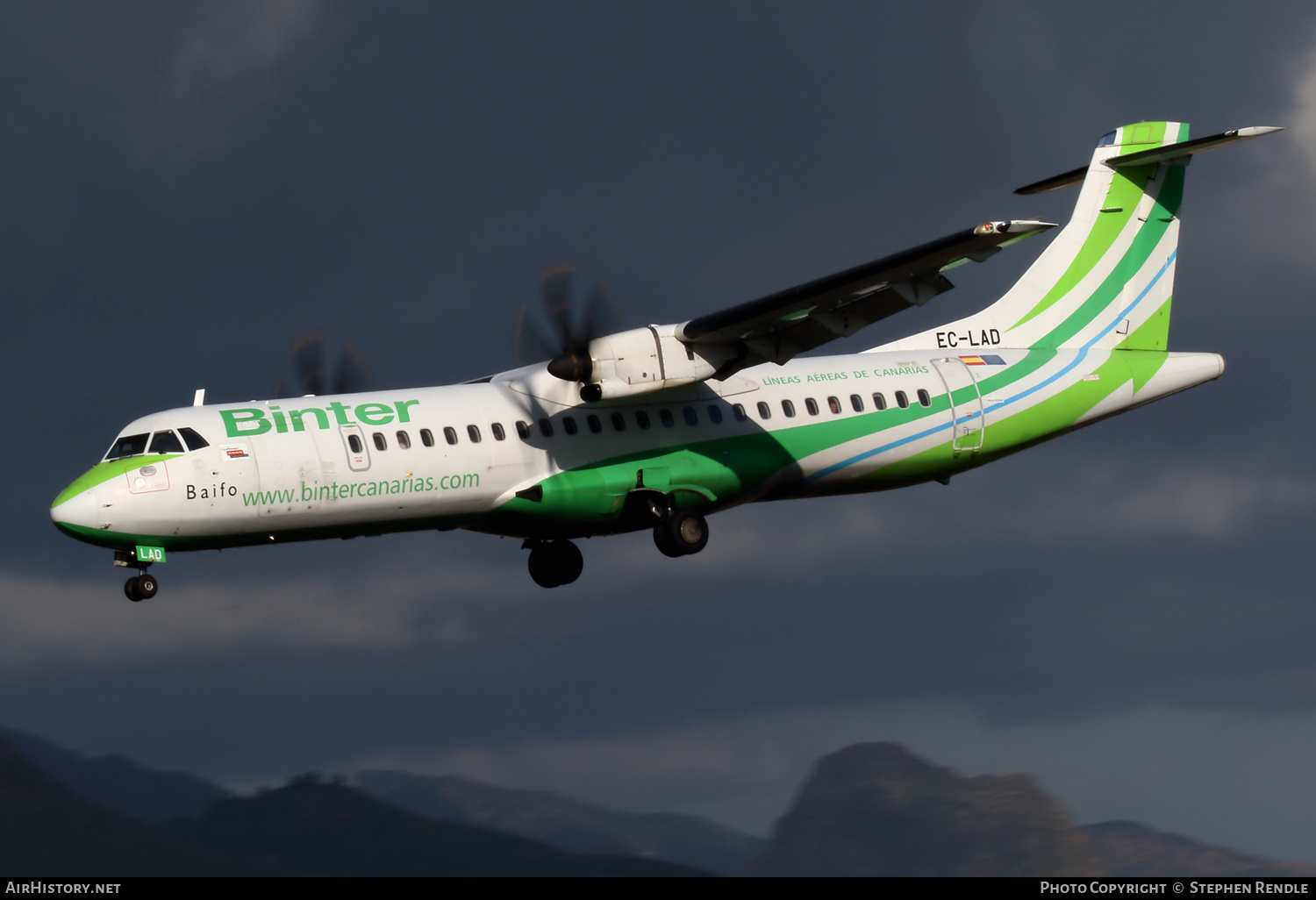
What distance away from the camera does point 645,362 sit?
22266 mm

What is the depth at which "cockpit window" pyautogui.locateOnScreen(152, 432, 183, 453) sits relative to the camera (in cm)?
2002

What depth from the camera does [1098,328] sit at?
87.8ft

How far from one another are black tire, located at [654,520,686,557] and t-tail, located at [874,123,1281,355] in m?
5.99

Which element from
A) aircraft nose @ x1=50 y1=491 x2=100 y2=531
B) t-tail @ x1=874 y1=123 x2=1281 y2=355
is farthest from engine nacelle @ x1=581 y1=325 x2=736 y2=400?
aircraft nose @ x1=50 y1=491 x2=100 y2=531

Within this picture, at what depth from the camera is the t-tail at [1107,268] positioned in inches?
1049

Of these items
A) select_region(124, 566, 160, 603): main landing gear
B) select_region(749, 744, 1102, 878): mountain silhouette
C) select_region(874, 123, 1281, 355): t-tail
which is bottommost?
select_region(124, 566, 160, 603): main landing gear

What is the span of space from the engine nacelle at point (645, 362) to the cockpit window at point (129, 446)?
623 cm

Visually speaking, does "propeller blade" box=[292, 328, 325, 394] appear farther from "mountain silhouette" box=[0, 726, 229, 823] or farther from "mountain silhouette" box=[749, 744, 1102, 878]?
"mountain silhouette" box=[749, 744, 1102, 878]

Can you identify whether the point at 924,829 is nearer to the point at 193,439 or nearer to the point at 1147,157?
the point at 1147,157

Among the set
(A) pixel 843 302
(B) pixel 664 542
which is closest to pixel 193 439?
(B) pixel 664 542
